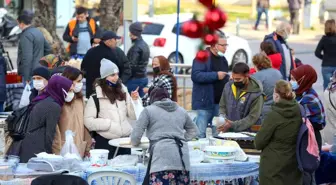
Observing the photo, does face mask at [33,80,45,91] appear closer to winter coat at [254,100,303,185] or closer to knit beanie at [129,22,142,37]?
winter coat at [254,100,303,185]

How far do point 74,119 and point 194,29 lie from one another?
5.56 meters

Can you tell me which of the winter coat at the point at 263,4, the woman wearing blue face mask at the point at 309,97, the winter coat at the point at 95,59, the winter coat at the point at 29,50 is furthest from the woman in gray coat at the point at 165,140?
the winter coat at the point at 29,50

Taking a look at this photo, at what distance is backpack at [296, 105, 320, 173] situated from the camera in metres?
6.70

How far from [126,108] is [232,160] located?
1.45 meters

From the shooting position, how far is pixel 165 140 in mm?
6730

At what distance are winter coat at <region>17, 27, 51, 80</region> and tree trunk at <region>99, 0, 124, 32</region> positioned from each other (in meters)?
4.50

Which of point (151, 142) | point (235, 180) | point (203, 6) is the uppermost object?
point (203, 6)

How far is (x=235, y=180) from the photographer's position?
7348 millimetres

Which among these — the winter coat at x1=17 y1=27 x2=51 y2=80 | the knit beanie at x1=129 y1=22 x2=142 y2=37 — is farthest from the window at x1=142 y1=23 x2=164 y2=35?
the winter coat at x1=17 y1=27 x2=51 y2=80

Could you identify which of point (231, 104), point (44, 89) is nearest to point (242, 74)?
point (231, 104)

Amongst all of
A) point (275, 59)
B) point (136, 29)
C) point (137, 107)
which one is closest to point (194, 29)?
point (137, 107)

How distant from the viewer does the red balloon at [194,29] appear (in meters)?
2.14

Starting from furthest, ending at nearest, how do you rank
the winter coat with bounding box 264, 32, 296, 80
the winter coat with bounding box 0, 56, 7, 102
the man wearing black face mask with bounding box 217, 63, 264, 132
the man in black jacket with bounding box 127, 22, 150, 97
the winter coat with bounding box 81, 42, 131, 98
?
1. the man in black jacket with bounding box 127, 22, 150, 97
2. the winter coat with bounding box 264, 32, 296, 80
3. the winter coat with bounding box 0, 56, 7, 102
4. the winter coat with bounding box 81, 42, 131, 98
5. the man wearing black face mask with bounding box 217, 63, 264, 132

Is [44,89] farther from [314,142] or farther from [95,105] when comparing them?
[314,142]
